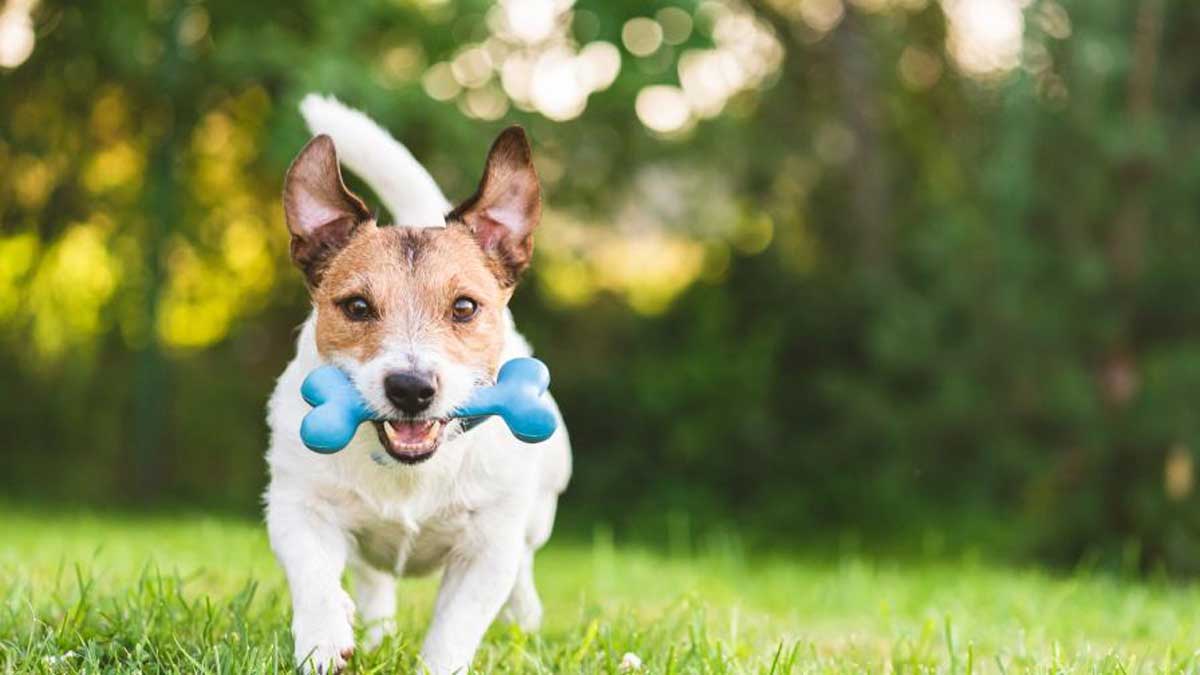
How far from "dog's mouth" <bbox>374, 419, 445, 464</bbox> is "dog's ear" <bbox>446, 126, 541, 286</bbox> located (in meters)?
0.77

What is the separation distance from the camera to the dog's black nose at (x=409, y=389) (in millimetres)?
3430

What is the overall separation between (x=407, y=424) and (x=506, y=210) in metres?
0.93

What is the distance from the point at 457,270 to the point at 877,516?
27.1 ft

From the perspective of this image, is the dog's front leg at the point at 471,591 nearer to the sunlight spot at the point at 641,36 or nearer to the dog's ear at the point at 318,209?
the dog's ear at the point at 318,209

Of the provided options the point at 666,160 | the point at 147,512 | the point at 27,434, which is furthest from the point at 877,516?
the point at 27,434

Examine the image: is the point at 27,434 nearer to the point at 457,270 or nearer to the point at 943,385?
the point at 943,385

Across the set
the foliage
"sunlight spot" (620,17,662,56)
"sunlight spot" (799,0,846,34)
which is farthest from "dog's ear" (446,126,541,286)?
"sunlight spot" (799,0,846,34)

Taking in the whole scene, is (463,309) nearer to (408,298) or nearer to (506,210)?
(408,298)

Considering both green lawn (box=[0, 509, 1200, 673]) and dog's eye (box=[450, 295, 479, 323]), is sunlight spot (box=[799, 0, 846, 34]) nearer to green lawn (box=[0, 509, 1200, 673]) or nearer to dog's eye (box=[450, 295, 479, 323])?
green lawn (box=[0, 509, 1200, 673])

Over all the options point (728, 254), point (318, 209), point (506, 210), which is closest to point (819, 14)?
point (728, 254)

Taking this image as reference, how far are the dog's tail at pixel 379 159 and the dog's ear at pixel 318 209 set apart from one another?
0.42 m

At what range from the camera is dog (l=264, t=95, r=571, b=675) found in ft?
11.5

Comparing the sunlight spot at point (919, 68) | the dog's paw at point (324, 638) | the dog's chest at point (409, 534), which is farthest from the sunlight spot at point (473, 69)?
the dog's paw at point (324, 638)

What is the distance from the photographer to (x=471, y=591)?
3695 mm
